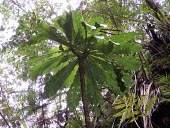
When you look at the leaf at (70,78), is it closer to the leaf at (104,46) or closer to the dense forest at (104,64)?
the dense forest at (104,64)

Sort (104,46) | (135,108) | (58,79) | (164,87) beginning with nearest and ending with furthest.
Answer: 1. (104,46)
2. (58,79)
3. (135,108)
4. (164,87)

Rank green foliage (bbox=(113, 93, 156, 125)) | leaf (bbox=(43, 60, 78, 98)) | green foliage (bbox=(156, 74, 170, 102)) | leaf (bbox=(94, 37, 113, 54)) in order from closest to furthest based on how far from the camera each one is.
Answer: leaf (bbox=(94, 37, 113, 54))
leaf (bbox=(43, 60, 78, 98))
green foliage (bbox=(113, 93, 156, 125))
green foliage (bbox=(156, 74, 170, 102))

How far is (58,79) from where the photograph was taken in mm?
1549

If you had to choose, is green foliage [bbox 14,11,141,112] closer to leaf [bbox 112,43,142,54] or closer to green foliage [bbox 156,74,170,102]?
leaf [bbox 112,43,142,54]

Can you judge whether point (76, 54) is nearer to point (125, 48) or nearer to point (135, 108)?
point (125, 48)

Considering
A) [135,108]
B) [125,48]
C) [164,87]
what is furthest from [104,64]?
[164,87]

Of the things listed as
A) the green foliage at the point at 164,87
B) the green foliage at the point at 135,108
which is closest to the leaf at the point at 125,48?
the green foliage at the point at 135,108

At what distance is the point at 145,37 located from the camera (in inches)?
116

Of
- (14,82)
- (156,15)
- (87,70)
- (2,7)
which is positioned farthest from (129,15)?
(14,82)

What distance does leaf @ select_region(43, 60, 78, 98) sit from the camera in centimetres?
152

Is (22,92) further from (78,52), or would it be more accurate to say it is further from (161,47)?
(78,52)

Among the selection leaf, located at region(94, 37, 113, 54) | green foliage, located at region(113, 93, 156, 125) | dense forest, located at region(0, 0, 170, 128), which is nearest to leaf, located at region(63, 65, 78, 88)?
dense forest, located at region(0, 0, 170, 128)

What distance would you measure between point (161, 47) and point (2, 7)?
122 inches

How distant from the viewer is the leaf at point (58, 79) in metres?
1.52
